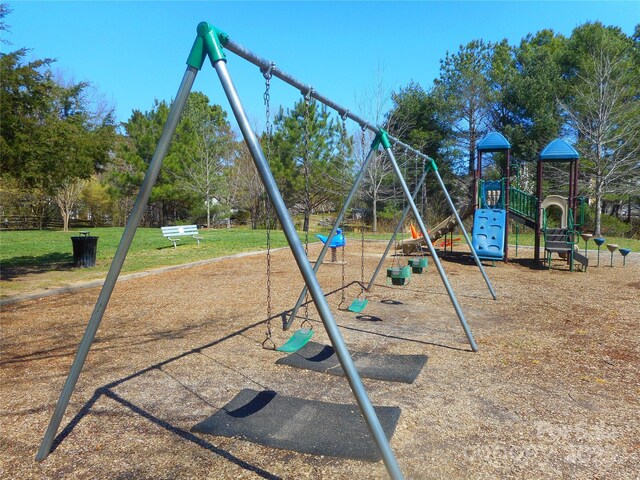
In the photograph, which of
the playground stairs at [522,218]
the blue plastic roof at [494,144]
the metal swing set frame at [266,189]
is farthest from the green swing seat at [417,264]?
the playground stairs at [522,218]

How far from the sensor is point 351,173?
952 inches

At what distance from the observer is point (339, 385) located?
3.47 metres

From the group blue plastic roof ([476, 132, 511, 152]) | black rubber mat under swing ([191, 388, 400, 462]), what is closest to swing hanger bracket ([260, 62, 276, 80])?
black rubber mat under swing ([191, 388, 400, 462])

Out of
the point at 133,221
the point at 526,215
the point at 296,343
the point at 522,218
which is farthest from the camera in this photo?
the point at 526,215

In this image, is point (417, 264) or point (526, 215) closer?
point (417, 264)

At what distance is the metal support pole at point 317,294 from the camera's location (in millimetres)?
1928

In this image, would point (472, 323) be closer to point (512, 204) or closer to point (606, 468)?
point (606, 468)

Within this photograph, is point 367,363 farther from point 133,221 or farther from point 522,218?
point 522,218

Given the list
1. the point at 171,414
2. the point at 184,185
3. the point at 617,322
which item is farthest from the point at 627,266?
the point at 184,185

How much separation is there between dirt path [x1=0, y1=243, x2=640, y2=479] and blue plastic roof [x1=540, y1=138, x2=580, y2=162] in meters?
4.70

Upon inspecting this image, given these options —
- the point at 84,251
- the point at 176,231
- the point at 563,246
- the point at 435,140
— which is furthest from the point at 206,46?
the point at 435,140

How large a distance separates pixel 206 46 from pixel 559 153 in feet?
34.7

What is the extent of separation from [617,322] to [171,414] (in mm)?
5338

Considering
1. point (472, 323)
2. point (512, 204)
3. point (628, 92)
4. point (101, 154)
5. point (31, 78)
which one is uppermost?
point (628, 92)
